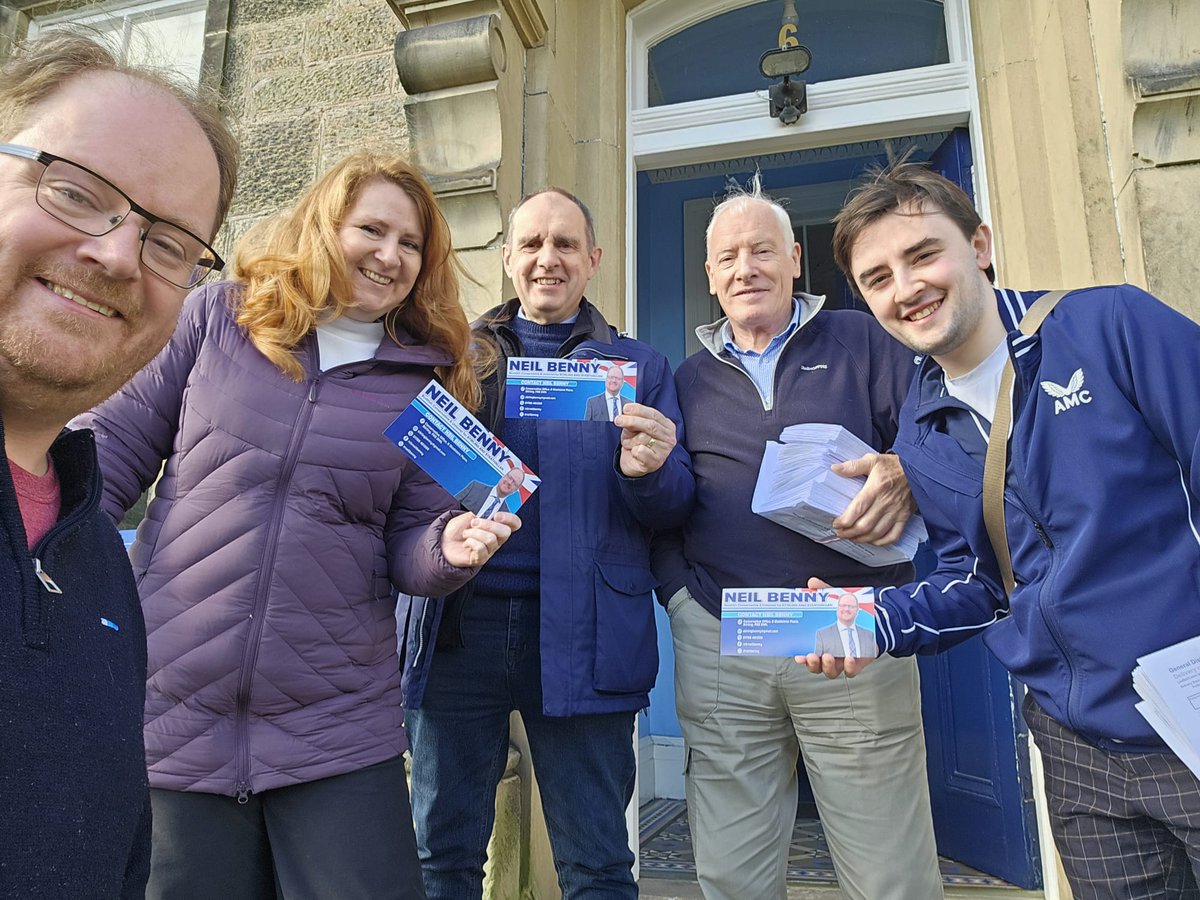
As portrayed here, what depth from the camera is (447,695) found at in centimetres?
196

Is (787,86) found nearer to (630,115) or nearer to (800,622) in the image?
(630,115)

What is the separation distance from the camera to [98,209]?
0.89m

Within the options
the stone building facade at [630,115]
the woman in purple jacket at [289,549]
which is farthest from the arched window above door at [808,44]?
the woman in purple jacket at [289,549]

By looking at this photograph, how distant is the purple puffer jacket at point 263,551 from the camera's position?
4.66 ft

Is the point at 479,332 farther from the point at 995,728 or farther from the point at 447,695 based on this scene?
the point at 995,728

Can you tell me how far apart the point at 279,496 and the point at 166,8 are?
14.2ft

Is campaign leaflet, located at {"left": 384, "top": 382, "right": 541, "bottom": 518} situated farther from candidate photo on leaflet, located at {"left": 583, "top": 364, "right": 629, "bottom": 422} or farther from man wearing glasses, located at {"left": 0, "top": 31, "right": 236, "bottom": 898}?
man wearing glasses, located at {"left": 0, "top": 31, "right": 236, "bottom": 898}

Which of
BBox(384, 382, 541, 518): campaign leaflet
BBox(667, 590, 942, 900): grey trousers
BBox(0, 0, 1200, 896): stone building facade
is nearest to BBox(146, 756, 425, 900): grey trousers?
BBox(384, 382, 541, 518): campaign leaflet

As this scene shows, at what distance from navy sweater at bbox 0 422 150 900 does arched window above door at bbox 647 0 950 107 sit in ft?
12.2

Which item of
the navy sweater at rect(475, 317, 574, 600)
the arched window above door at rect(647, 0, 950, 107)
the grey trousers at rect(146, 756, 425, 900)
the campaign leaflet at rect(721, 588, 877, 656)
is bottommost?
the grey trousers at rect(146, 756, 425, 900)

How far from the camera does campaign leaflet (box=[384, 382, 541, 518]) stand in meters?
1.61

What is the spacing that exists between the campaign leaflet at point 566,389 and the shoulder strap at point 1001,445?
31.3 inches

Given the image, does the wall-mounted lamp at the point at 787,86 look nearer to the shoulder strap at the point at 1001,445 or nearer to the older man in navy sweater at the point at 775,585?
the older man in navy sweater at the point at 775,585

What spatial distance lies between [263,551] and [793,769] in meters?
1.45
